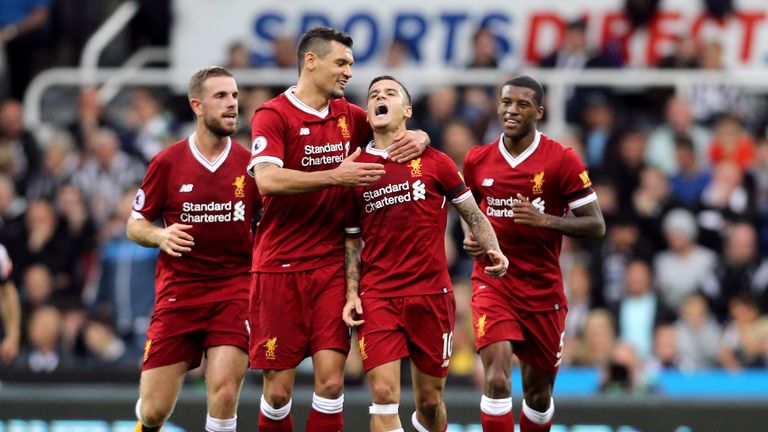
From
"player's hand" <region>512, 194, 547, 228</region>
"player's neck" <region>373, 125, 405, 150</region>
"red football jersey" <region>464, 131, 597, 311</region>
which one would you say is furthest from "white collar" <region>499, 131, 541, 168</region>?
"player's neck" <region>373, 125, 405, 150</region>

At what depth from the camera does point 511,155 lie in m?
11.7

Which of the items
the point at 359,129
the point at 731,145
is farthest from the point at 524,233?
the point at 731,145

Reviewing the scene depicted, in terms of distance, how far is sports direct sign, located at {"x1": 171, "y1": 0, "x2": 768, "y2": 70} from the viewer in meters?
18.6

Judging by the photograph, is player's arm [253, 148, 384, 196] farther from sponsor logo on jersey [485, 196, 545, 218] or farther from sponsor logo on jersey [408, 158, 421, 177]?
sponsor logo on jersey [485, 196, 545, 218]

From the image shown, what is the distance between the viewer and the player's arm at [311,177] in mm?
10453

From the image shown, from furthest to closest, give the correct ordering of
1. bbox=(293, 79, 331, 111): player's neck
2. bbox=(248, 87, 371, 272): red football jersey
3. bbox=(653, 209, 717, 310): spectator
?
bbox=(653, 209, 717, 310): spectator, bbox=(293, 79, 331, 111): player's neck, bbox=(248, 87, 371, 272): red football jersey

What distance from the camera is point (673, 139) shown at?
17.3 metres

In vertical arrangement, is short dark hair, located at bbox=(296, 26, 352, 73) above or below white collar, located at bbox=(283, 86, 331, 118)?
above

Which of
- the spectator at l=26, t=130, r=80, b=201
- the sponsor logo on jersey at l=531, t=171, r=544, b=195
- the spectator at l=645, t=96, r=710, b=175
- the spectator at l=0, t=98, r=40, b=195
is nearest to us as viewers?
the sponsor logo on jersey at l=531, t=171, r=544, b=195

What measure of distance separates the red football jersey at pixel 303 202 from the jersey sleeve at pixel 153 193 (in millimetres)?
804

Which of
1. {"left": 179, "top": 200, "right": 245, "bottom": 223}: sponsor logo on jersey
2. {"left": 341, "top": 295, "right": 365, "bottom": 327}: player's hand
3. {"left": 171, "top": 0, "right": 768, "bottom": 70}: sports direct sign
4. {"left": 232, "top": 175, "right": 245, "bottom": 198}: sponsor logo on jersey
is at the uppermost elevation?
{"left": 171, "top": 0, "right": 768, "bottom": 70}: sports direct sign

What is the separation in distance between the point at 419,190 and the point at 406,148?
290 mm

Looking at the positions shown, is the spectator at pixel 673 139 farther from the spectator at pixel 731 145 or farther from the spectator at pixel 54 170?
the spectator at pixel 54 170

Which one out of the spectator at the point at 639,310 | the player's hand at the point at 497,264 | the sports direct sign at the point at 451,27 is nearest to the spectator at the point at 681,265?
the spectator at the point at 639,310
